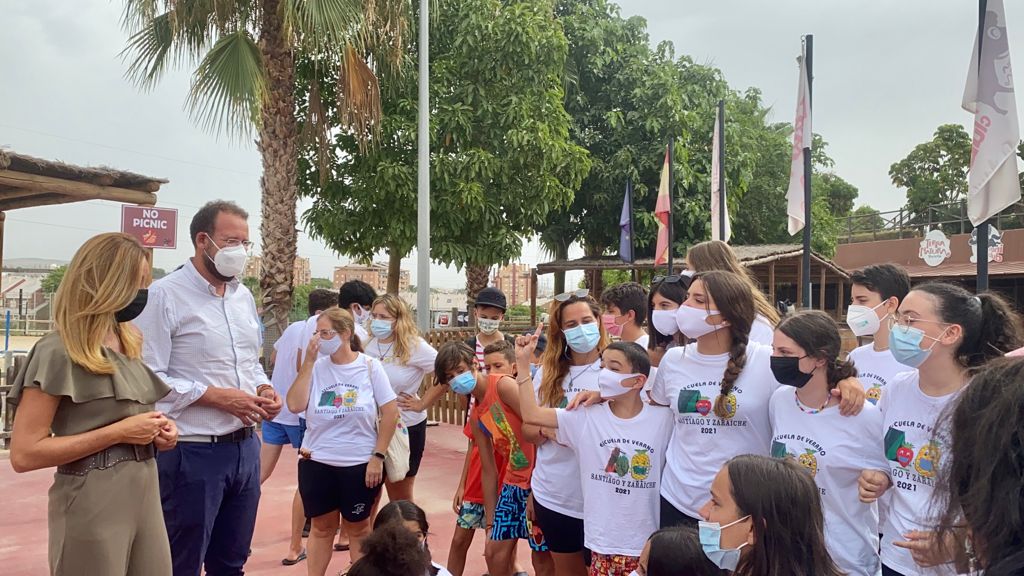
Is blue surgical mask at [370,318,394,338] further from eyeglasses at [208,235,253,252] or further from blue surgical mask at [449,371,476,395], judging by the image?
eyeglasses at [208,235,253,252]

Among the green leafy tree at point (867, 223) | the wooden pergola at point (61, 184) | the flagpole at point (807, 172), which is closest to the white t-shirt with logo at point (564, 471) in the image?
the wooden pergola at point (61, 184)

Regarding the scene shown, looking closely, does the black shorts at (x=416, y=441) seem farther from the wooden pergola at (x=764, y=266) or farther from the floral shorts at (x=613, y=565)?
the wooden pergola at (x=764, y=266)

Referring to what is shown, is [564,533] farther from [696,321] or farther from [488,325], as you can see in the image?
[488,325]

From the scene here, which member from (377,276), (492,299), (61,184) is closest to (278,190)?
(61,184)

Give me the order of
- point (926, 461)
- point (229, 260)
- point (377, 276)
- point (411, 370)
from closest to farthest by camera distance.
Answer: point (926, 461)
point (229, 260)
point (411, 370)
point (377, 276)

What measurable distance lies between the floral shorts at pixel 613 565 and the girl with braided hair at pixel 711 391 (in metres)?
0.22

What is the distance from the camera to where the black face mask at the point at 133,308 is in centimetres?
268

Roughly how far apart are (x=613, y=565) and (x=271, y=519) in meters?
3.65

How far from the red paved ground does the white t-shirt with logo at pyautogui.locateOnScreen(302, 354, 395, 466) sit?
44.5 inches

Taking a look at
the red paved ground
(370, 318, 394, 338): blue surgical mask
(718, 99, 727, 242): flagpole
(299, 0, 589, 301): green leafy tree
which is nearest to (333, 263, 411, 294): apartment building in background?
(299, 0, 589, 301): green leafy tree

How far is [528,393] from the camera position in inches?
137

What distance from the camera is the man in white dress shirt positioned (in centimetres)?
311

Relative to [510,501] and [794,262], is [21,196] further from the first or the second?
[794,262]

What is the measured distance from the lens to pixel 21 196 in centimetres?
625
